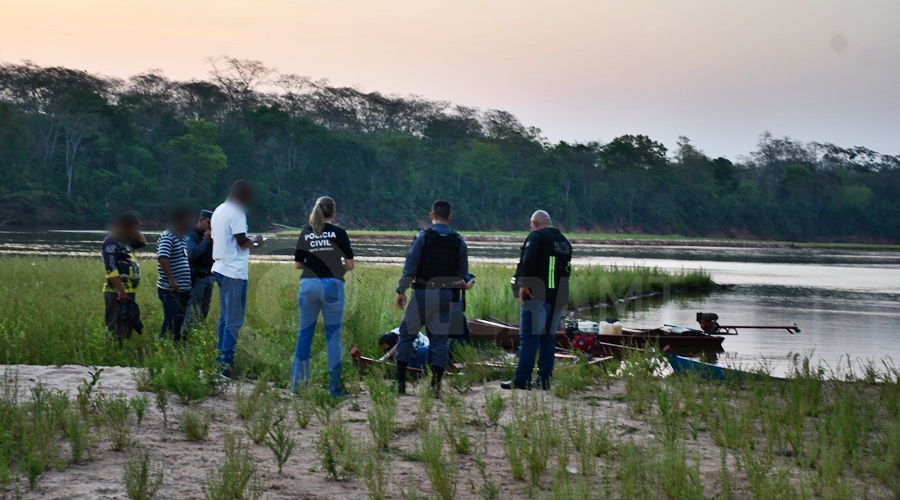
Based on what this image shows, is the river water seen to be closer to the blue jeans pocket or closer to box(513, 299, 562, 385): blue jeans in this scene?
box(513, 299, 562, 385): blue jeans

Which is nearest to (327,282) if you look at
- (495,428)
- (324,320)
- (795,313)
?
A: (324,320)

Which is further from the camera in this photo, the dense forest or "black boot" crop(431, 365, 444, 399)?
the dense forest

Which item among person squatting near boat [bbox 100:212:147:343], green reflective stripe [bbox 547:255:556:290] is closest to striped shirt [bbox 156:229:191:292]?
person squatting near boat [bbox 100:212:147:343]

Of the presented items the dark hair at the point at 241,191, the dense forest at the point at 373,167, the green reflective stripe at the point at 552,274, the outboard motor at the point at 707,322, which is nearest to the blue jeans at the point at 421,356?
the green reflective stripe at the point at 552,274

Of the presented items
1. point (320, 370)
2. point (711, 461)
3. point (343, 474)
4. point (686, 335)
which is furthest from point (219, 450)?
point (686, 335)

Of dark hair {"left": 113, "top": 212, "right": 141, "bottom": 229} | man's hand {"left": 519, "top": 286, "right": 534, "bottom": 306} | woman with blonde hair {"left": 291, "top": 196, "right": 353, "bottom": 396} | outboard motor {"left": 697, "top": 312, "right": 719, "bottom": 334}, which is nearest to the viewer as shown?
woman with blonde hair {"left": 291, "top": 196, "right": 353, "bottom": 396}

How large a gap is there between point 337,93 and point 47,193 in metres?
58.5

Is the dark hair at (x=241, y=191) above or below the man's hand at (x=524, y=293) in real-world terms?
above

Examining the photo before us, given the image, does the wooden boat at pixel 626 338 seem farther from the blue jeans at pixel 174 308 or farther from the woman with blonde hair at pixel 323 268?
the woman with blonde hair at pixel 323 268

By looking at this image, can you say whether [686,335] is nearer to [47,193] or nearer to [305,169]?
[47,193]

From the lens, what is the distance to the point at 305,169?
88625 millimetres

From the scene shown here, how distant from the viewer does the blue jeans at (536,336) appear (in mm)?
8648

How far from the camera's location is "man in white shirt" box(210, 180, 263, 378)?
7.91m

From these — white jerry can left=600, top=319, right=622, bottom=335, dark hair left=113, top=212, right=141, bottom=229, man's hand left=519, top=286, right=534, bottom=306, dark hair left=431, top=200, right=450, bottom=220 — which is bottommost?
white jerry can left=600, top=319, right=622, bottom=335
